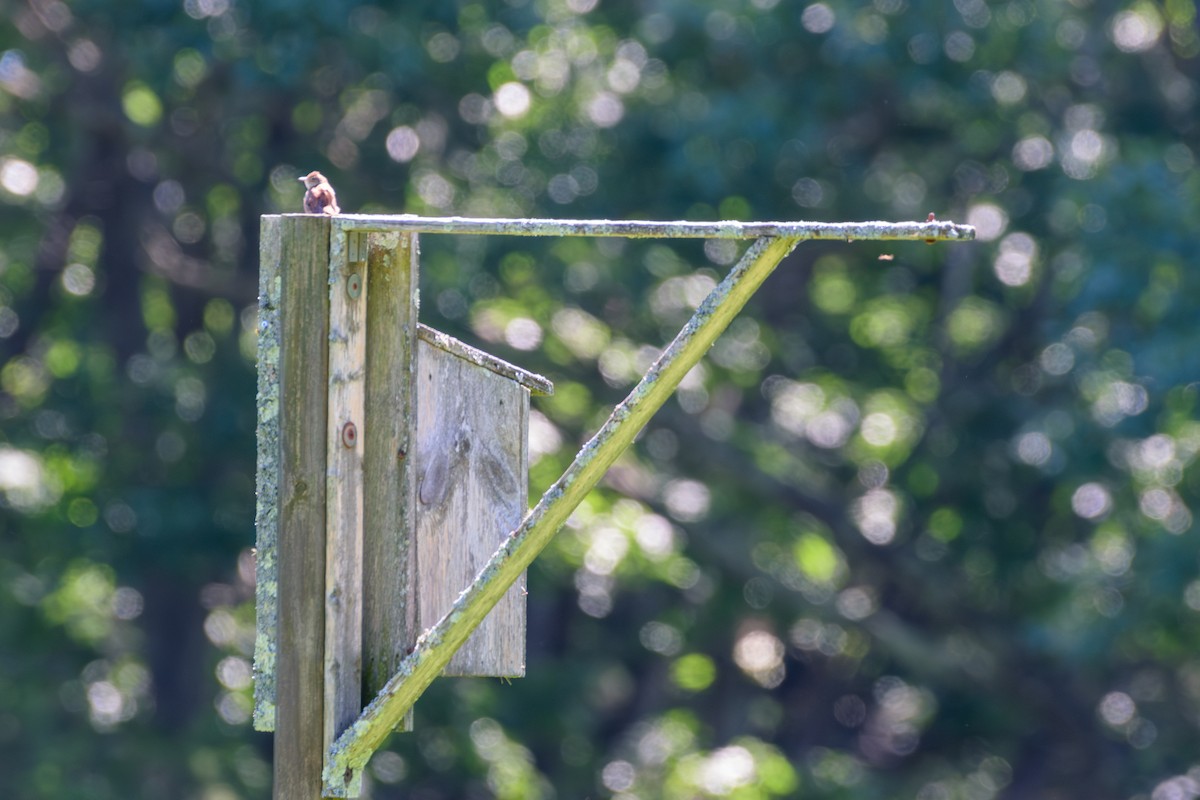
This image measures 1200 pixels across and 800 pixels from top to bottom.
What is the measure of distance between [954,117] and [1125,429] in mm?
2485

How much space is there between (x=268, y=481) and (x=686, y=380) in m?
8.70

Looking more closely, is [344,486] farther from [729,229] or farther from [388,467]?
[729,229]

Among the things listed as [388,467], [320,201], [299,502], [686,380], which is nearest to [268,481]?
[299,502]

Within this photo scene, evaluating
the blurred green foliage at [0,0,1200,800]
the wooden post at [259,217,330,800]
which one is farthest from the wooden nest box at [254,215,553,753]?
the blurred green foliage at [0,0,1200,800]

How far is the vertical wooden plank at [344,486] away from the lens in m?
2.90

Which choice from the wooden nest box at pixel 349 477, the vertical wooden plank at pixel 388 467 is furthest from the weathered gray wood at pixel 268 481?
the vertical wooden plank at pixel 388 467

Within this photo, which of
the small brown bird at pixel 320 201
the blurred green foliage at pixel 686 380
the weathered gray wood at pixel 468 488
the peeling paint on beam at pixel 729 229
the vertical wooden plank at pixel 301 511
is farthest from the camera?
the blurred green foliage at pixel 686 380

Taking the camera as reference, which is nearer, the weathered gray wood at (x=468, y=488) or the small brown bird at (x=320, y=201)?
the weathered gray wood at (x=468, y=488)

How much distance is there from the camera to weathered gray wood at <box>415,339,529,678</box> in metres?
3.12

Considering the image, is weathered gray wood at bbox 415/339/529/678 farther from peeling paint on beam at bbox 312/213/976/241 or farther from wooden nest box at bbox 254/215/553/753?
peeling paint on beam at bbox 312/213/976/241

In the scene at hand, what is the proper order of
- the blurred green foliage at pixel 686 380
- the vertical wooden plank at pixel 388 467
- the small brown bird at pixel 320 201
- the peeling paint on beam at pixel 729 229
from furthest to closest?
1. the blurred green foliage at pixel 686 380
2. the small brown bird at pixel 320 201
3. the vertical wooden plank at pixel 388 467
4. the peeling paint on beam at pixel 729 229

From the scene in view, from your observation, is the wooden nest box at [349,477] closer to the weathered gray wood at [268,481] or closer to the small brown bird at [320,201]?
the weathered gray wood at [268,481]

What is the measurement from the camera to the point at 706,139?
33.8ft

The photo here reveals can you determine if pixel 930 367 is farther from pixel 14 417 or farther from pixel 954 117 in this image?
pixel 14 417
